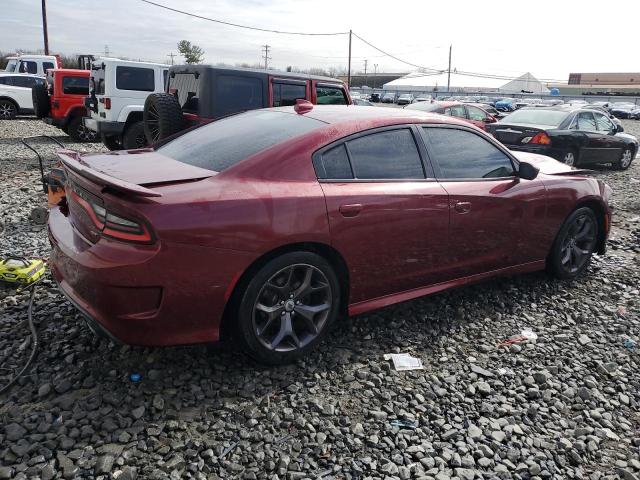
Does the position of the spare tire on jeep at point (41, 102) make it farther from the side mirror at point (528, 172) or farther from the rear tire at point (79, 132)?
the side mirror at point (528, 172)

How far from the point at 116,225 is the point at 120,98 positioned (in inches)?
373

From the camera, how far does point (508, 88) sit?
9975cm

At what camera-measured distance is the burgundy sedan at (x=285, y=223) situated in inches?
103

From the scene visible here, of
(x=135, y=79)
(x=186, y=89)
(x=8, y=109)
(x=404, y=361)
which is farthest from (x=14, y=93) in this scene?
(x=404, y=361)

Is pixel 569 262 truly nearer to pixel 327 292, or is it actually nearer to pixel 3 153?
pixel 327 292

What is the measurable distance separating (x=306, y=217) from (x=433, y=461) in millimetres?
1391

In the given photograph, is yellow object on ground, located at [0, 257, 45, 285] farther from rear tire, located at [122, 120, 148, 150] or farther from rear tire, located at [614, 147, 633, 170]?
rear tire, located at [614, 147, 633, 170]

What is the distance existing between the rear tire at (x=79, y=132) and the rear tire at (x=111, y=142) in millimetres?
2778

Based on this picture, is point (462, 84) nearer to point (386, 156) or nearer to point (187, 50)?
point (187, 50)

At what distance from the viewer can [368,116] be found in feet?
11.5

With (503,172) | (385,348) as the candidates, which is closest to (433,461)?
(385,348)

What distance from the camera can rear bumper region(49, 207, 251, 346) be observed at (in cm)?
254

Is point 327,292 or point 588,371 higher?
point 327,292

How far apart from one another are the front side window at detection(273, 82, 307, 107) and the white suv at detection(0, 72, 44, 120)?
14.0 metres
